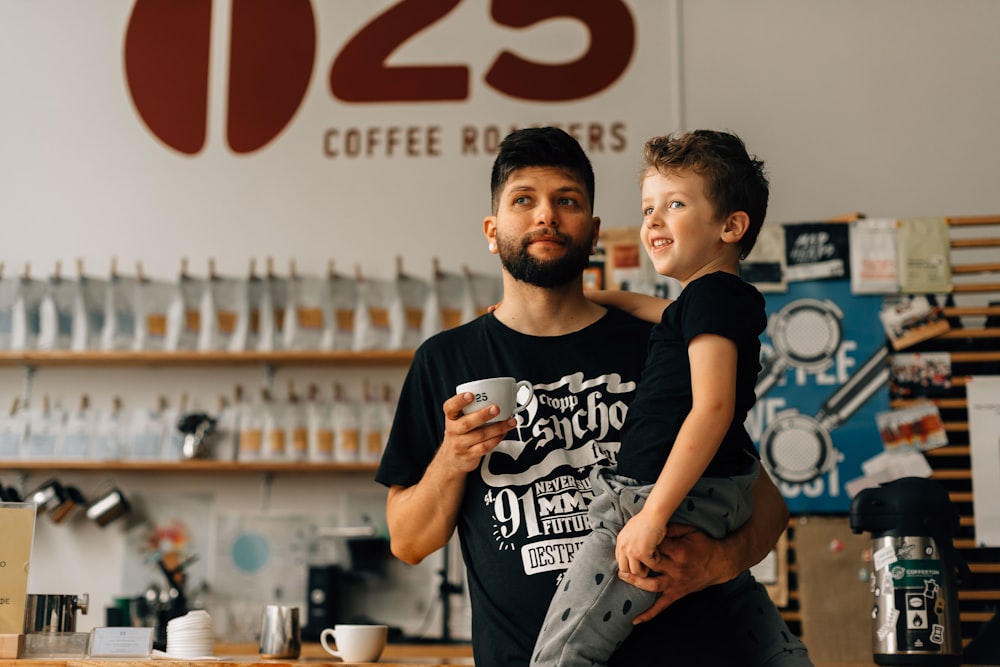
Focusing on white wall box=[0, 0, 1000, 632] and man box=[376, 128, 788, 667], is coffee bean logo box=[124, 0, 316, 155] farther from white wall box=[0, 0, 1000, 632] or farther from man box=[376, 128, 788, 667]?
man box=[376, 128, 788, 667]

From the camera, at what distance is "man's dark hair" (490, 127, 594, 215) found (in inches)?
71.4

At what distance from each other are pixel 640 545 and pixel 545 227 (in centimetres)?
58

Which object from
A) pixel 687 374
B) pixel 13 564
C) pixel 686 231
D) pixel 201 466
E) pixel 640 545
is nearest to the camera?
pixel 640 545

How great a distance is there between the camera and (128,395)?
4.82 meters

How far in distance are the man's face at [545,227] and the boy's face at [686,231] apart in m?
0.14

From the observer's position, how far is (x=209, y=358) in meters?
4.53

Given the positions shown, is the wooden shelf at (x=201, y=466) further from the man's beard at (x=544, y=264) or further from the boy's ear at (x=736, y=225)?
the boy's ear at (x=736, y=225)

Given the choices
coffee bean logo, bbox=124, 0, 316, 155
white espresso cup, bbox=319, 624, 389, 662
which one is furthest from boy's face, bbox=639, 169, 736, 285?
coffee bean logo, bbox=124, 0, 316, 155

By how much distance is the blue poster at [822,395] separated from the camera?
12.2ft

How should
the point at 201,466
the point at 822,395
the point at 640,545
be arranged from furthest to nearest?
the point at 201,466, the point at 822,395, the point at 640,545

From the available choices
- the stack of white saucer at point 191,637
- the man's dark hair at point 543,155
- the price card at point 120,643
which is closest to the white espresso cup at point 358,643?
the stack of white saucer at point 191,637

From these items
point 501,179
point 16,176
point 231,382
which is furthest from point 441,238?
point 501,179

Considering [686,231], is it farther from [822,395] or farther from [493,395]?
[822,395]

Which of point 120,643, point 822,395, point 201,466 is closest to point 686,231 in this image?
point 120,643
